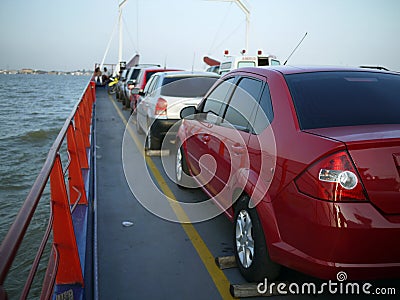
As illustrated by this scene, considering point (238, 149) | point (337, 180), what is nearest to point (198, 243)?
point (238, 149)

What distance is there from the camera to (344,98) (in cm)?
304

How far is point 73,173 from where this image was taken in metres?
4.58

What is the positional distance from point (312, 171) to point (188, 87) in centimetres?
573

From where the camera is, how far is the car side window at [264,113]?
315 centimetres

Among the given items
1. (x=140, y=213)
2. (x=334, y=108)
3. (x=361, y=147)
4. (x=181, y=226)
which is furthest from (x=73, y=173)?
(x=361, y=147)

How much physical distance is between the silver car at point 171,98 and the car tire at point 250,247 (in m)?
4.46

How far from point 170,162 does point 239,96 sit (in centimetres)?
420

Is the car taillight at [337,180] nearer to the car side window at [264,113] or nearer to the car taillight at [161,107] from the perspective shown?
the car side window at [264,113]

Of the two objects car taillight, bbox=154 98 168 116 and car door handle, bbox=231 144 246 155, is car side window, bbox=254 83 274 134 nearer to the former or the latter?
car door handle, bbox=231 144 246 155

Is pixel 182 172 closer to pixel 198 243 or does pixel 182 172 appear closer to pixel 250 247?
pixel 198 243

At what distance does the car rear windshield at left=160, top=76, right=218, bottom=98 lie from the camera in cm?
788

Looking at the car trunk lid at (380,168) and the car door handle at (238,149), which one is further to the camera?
the car door handle at (238,149)

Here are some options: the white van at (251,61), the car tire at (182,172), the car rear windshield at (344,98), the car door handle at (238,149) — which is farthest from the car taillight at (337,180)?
the white van at (251,61)

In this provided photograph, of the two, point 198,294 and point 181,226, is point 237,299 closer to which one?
point 198,294
